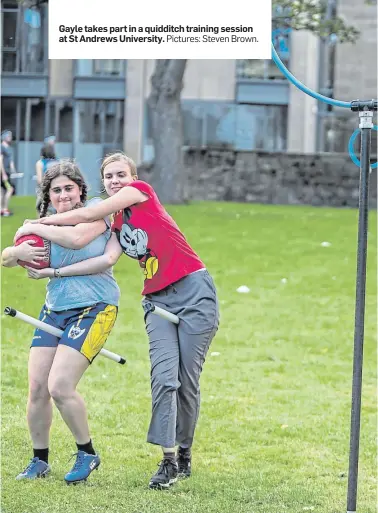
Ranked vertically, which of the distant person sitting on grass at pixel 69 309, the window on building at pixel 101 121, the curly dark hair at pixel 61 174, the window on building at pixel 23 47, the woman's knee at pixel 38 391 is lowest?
the woman's knee at pixel 38 391

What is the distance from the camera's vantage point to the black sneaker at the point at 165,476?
5.74 metres

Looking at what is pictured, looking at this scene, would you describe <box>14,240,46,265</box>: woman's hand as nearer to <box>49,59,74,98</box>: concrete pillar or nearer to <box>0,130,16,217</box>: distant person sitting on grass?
<box>0,130,16,217</box>: distant person sitting on grass

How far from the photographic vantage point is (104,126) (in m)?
40.9

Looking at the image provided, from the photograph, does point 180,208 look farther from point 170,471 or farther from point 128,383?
point 170,471

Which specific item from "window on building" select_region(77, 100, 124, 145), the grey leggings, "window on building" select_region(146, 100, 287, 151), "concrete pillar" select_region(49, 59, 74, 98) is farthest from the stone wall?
the grey leggings

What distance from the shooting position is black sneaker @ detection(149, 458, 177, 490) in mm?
5738

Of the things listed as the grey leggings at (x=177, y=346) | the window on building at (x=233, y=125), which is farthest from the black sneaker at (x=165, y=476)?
the window on building at (x=233, y=125)

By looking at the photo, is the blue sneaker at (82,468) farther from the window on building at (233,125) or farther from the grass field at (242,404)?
the window on building at (233,125)

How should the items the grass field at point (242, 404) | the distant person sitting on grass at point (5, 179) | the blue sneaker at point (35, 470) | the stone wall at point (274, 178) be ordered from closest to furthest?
1. the grass field at point (242, 404)
2. the blue sneaker at point (35, 470)
3. the distant person sitting on grass at point (5, 179)
4. the stone wall at point (274, 178)

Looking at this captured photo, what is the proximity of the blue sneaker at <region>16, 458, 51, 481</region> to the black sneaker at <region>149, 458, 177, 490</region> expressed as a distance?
57 cm
